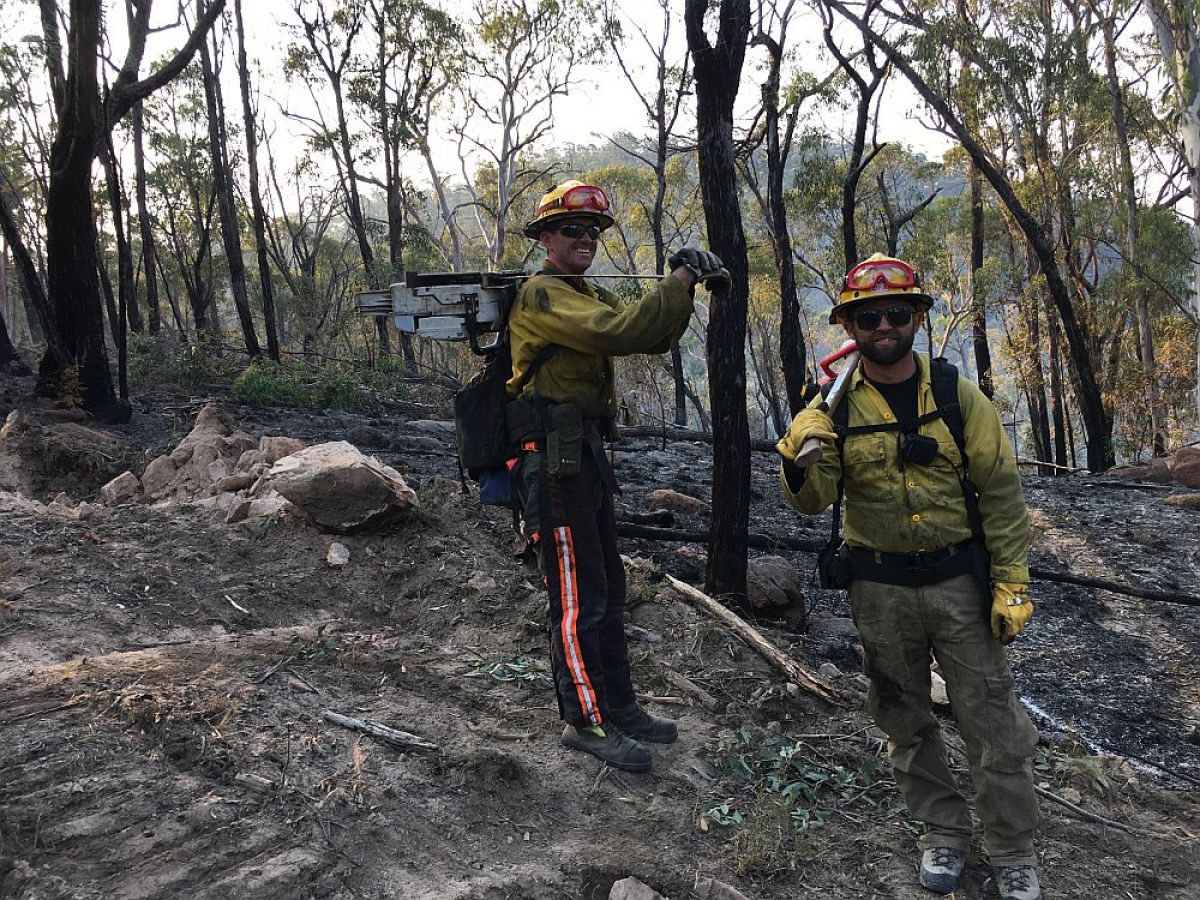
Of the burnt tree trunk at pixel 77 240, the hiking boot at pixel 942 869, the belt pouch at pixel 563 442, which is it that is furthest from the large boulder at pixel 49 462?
the hiking boot at pixel 942 869

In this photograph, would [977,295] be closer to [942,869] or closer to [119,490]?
[119,490]

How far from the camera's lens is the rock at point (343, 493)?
512 centimetres

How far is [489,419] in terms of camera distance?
3172mm

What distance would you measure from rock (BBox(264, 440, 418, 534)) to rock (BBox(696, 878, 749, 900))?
10.6ft

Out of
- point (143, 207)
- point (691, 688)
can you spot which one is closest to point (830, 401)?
point (691, 688)

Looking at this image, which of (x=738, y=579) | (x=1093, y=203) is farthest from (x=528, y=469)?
(x=1093, y=203)

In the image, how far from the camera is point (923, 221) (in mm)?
25344

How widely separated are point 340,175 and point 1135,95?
20.6m

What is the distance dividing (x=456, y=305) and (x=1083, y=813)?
9.65ft

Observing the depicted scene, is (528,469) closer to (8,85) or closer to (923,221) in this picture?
(923,221)

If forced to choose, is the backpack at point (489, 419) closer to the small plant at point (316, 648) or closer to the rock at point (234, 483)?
the small plant at point (316, 648)

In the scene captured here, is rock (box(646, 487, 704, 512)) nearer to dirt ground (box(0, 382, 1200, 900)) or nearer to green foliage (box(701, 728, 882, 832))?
dirt ground (box(0, 382, 1200, 900))

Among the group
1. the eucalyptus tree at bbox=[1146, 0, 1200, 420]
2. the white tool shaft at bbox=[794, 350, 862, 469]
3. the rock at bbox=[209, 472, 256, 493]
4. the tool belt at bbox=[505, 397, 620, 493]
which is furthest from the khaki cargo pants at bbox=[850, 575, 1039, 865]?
the eucalyptus tree at bbox=[1146, 0, 1200, 420]

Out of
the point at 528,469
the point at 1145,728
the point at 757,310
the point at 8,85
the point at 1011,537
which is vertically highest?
the point at 8,85
